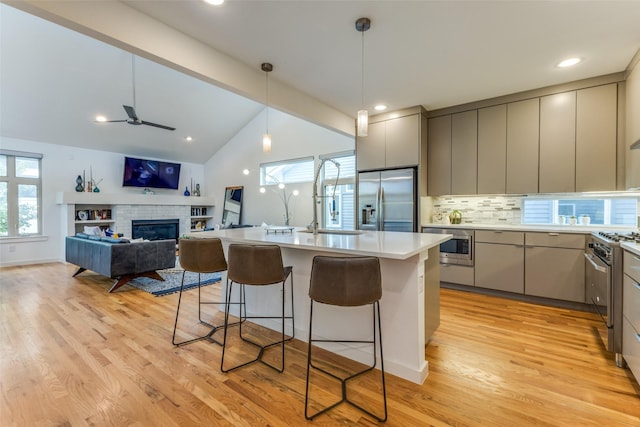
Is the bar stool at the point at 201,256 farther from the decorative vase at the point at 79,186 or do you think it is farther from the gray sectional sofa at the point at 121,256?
the decorative vase at the point at 79,186

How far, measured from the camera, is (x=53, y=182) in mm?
6316

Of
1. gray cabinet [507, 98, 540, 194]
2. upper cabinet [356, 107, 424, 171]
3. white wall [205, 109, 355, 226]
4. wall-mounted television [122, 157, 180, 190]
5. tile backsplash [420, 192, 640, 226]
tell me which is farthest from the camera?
wall-mounted television [122, 157, 180, 190]

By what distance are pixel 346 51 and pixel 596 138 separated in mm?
2982

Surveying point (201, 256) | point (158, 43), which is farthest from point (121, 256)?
point (158, 43)

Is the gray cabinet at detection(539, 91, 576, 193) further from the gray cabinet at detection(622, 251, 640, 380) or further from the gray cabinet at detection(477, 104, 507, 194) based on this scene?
the gray cabinet at detection(622, 251, 640, 380)

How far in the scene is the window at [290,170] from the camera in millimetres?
6570

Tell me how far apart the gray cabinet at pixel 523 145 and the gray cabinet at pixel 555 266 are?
2.26 ft

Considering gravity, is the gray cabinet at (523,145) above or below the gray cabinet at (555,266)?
above

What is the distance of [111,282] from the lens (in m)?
4.56

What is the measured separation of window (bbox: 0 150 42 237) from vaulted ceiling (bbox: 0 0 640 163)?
66 cm

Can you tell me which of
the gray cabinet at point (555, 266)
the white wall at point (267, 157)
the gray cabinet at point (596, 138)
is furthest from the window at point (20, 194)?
the gray cabinet at point (596, 138)

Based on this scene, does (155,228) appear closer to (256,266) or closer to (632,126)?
(256,266)

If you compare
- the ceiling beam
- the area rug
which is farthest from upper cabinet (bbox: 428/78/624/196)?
the area rug

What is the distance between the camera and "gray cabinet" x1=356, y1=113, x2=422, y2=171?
13.7 feet
